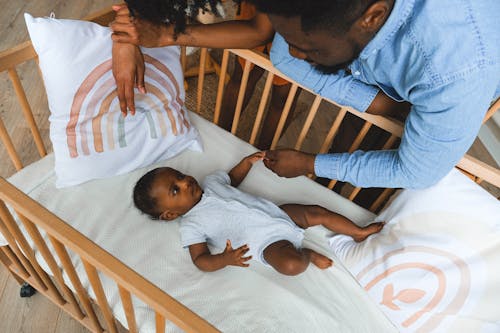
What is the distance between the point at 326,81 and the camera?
89 cm

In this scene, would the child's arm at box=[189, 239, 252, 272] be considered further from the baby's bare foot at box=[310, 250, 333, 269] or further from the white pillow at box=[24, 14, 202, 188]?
the white pillow at box=[24, 14, 202, 188]

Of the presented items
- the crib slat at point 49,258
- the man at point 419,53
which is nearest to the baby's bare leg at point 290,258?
the man at point 419,53

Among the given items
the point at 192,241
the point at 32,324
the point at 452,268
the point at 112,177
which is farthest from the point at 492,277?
the point at 32,324

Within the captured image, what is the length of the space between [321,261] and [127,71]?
0.75 metres

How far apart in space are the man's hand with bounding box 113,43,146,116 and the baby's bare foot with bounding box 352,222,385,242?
742 millimetres

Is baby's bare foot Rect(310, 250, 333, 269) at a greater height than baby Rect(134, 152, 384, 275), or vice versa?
baby Rect(134, 152, 384, 275)

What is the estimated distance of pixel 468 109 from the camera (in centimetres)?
61

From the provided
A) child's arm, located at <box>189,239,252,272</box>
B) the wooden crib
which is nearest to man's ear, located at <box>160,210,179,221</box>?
child's arm, located at <box>189,239,252,272</box>

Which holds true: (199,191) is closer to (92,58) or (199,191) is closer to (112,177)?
(112,177)

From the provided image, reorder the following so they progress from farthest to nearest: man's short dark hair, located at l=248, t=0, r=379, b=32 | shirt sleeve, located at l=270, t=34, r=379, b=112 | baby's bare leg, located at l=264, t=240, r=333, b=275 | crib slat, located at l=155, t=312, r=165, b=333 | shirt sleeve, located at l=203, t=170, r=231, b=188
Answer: shirt sleeve, located at l=203, t=170, r=231, b=188, baby's bare leg, located at l=264, t=240, r=333, b=275, shirt sleeve, located at l=270, t=34, r=379, b=112, crib slat, located at l=155, t=312, r=165, b=333, man's short dark hair, located at l=248, t=0, r=379, b=32

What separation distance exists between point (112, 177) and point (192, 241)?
0.33 meters

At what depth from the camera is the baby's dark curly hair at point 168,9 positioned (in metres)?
0.69

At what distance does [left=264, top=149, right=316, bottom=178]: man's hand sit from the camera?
96cm

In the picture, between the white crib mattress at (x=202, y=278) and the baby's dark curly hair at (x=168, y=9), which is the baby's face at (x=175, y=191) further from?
the baby's dark curly hair at (x=168, y=9)
